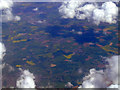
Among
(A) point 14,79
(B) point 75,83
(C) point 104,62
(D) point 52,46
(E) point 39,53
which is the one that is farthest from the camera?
(D) point 52,46

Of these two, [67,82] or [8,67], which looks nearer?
[67,82]

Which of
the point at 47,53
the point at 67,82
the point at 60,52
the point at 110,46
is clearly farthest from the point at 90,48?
the point at 67,82

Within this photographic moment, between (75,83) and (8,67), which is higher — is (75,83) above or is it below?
below

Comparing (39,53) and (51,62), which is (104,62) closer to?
(51,62)

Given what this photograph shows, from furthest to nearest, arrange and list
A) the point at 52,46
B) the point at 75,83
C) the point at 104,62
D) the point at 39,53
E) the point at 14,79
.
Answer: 1. the point at 52,46
2. the point at 39,53
3. the point at 104,62
4. the point at 14,79
5. the point at 75,83

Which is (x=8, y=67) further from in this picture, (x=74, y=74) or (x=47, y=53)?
(x=74, y=74)

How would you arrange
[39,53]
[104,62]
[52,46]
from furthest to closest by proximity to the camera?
[52,46], [39,53], [104,62]

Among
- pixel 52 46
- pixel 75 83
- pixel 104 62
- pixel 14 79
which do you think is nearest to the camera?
pixel 75 83

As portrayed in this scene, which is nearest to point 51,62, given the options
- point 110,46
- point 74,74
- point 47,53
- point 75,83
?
point 47,53

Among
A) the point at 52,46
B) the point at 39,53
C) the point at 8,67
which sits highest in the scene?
the point at 52,46
